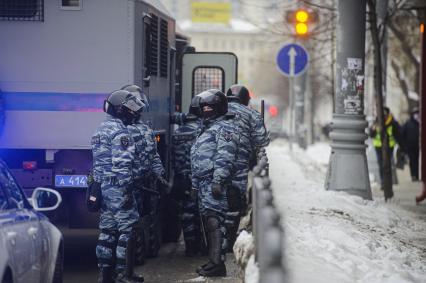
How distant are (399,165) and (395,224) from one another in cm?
1896

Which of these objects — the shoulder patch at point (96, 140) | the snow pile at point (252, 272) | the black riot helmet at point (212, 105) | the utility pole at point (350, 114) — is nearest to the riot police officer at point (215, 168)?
the black riot helmet at point (212, 105)

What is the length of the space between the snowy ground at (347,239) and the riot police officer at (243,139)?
600 mm

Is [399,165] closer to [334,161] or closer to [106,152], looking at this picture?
[334,161]

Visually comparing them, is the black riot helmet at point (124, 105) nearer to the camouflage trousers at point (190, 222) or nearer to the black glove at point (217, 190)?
the black glove at point (217, 190)

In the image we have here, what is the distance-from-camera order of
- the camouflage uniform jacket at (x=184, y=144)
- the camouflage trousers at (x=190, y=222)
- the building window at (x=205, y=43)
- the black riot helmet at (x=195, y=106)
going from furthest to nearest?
the building window at (x=205, y=43) → the camouflage uniform jacket at (x=184, y=144) → the camouflage trousers at (x=190, y=222) → the black riot helmet at (x=195, y=106)

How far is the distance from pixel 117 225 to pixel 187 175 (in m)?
2.70

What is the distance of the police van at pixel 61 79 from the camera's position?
1055 cm

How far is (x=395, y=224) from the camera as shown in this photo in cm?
1341

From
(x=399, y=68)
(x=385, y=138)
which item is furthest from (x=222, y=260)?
(x=399, y=68)

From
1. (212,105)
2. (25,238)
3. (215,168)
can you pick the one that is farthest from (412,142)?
(25,238)

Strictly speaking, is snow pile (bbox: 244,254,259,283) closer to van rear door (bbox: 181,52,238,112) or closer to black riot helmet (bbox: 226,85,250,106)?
black riot helmet (bbox: 226,85,250,106)

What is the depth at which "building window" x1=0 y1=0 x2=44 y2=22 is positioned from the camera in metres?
10.7

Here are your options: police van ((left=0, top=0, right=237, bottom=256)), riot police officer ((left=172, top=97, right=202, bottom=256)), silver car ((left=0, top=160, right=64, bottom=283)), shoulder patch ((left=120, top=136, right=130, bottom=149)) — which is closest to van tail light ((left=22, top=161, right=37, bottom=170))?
police van ((left=0, top=0, right=237, bottom=256))

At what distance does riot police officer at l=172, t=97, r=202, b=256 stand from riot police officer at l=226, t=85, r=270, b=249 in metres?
0.50
